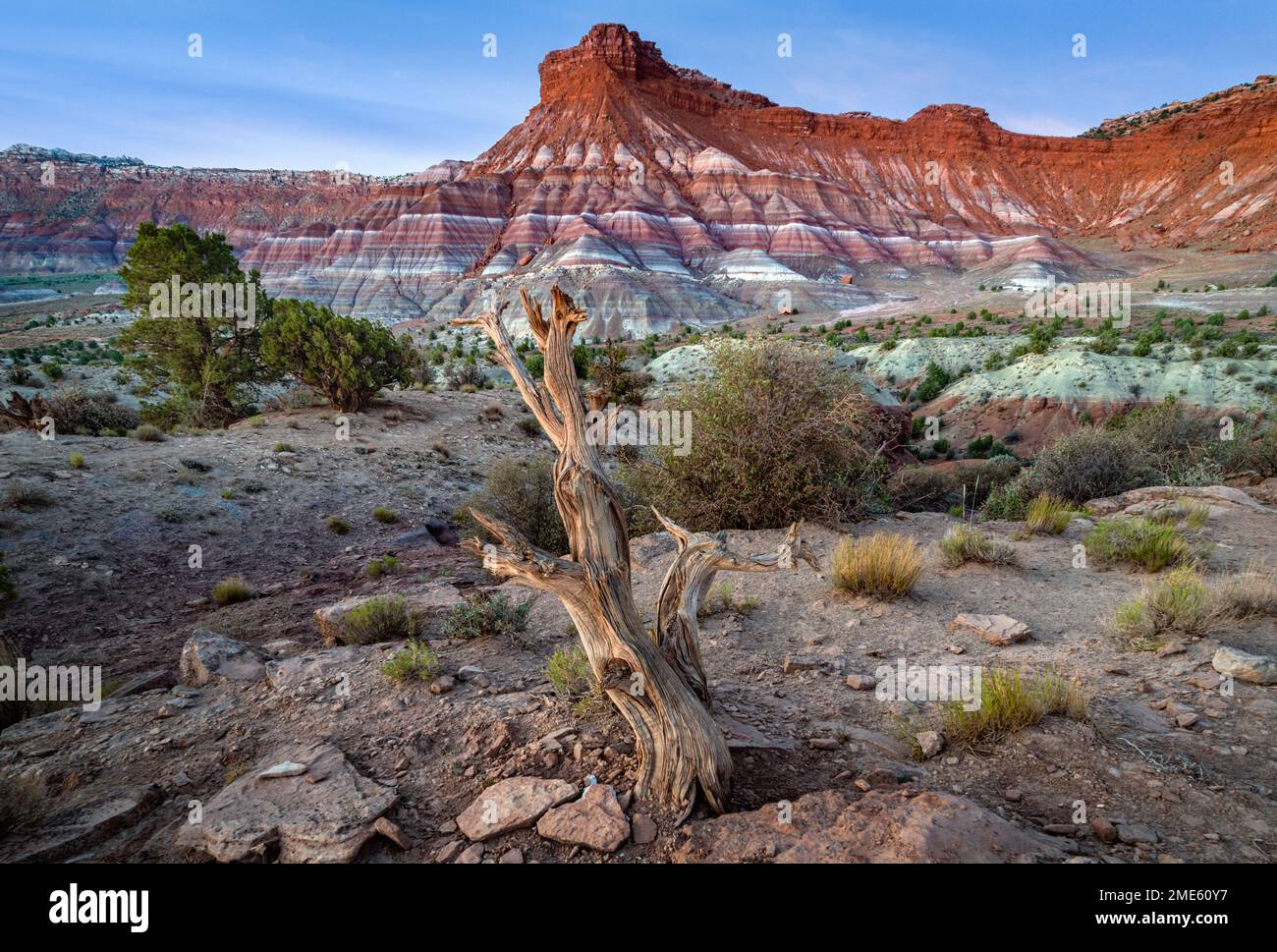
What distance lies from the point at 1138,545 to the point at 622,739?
6561mm

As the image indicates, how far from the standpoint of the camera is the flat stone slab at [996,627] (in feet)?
17.0

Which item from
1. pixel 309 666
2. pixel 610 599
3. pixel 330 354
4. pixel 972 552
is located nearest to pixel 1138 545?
pixel 972 552

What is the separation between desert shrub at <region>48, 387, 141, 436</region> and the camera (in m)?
15.1

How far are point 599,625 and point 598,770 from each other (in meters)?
0.85

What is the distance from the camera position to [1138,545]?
6.59 m

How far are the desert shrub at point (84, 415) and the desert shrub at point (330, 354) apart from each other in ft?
13.1

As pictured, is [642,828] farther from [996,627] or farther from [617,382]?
[617,382]

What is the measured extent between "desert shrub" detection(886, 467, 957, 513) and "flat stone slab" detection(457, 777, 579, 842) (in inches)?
331

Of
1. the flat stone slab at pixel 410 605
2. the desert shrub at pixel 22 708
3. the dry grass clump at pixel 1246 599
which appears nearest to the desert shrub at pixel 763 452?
the flat stone slab at pixel 410 605

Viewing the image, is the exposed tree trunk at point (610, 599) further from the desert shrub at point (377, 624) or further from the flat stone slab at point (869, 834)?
the desert shrub at point (377, 624)

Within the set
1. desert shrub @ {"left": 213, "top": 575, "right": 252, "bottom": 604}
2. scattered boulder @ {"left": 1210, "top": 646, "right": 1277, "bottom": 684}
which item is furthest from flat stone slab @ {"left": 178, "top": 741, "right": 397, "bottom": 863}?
desert shrub @ {"left": 213, "top": 575, "right": 252, "bottom": 604}

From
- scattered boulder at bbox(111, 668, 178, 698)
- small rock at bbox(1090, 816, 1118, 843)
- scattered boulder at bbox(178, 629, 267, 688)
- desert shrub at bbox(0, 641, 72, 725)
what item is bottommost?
desert shrub at bbox(0, 641, 72, 725)

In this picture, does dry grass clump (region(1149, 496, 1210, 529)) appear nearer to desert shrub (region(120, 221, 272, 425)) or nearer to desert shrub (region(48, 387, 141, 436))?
desert shrub (region(48, 387, 141, 436))

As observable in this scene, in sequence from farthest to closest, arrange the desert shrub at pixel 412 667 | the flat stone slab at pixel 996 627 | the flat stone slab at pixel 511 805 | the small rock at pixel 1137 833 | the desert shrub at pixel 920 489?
the desert shrub at pixel 920 489, the flat stone slab at pixel 996 627, the desert shrub at pixel 412 667, the flat stone slab at pixel 511 805, the small rock at pixel 1137 833
